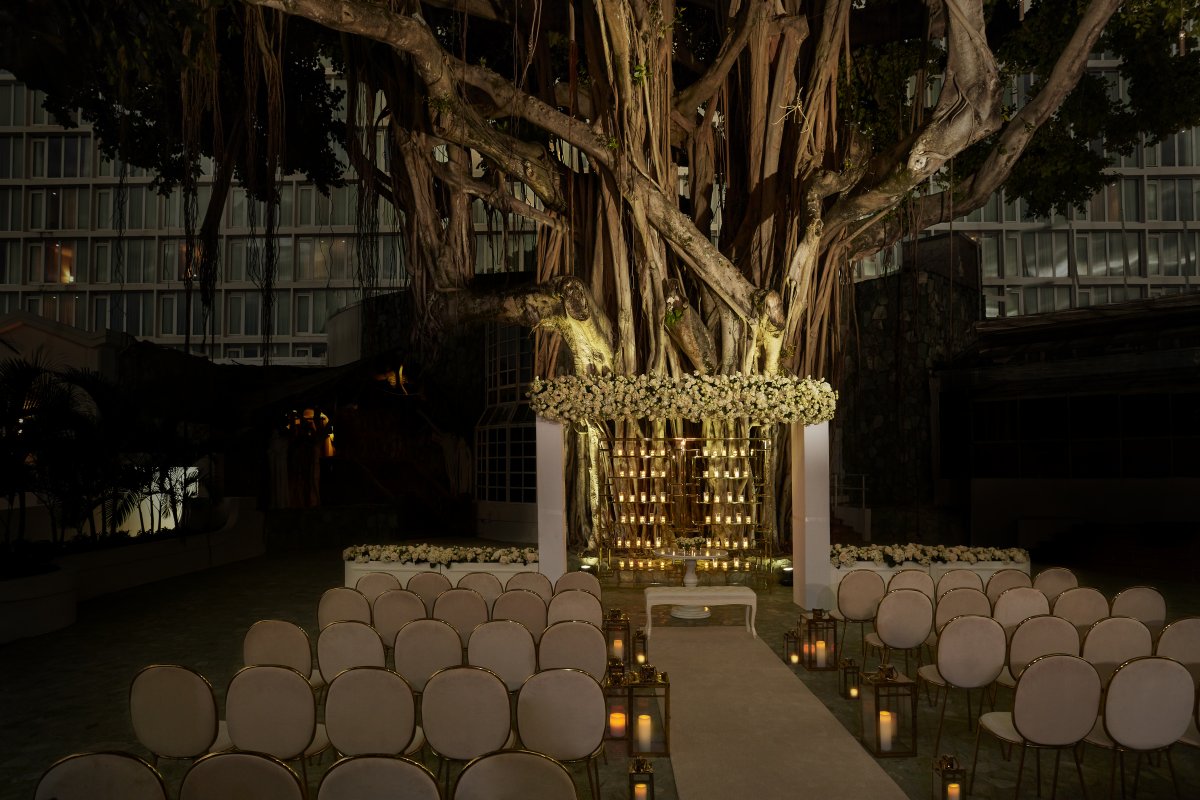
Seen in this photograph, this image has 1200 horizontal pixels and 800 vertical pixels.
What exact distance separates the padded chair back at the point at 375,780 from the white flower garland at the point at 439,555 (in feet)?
19.6

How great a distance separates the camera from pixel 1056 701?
362cm

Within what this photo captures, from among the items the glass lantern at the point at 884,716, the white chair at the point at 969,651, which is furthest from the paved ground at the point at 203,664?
the white chair at the point at 969,651

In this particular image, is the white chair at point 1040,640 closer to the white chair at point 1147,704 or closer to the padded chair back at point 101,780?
the white chair at point 1147,704

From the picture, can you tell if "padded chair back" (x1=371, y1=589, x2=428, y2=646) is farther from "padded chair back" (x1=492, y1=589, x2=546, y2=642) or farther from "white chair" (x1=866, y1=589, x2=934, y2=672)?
"white chair" (x1=866, y1=589, x2=934, y2=672)

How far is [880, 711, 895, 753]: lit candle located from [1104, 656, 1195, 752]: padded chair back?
1.04 m

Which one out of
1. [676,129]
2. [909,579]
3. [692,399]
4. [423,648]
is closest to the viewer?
[423,648]

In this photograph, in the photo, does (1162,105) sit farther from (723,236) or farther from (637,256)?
(637,256)

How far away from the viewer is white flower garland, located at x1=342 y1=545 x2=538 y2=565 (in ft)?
27.9

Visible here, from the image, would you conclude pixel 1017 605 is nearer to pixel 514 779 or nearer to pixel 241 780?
pixel 514 779

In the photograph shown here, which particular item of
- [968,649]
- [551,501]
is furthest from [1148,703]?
[551,501]

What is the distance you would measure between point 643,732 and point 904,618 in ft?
6.71

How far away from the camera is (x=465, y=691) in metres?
3.51

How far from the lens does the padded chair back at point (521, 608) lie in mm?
5379

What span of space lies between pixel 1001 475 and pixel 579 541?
7702mm
